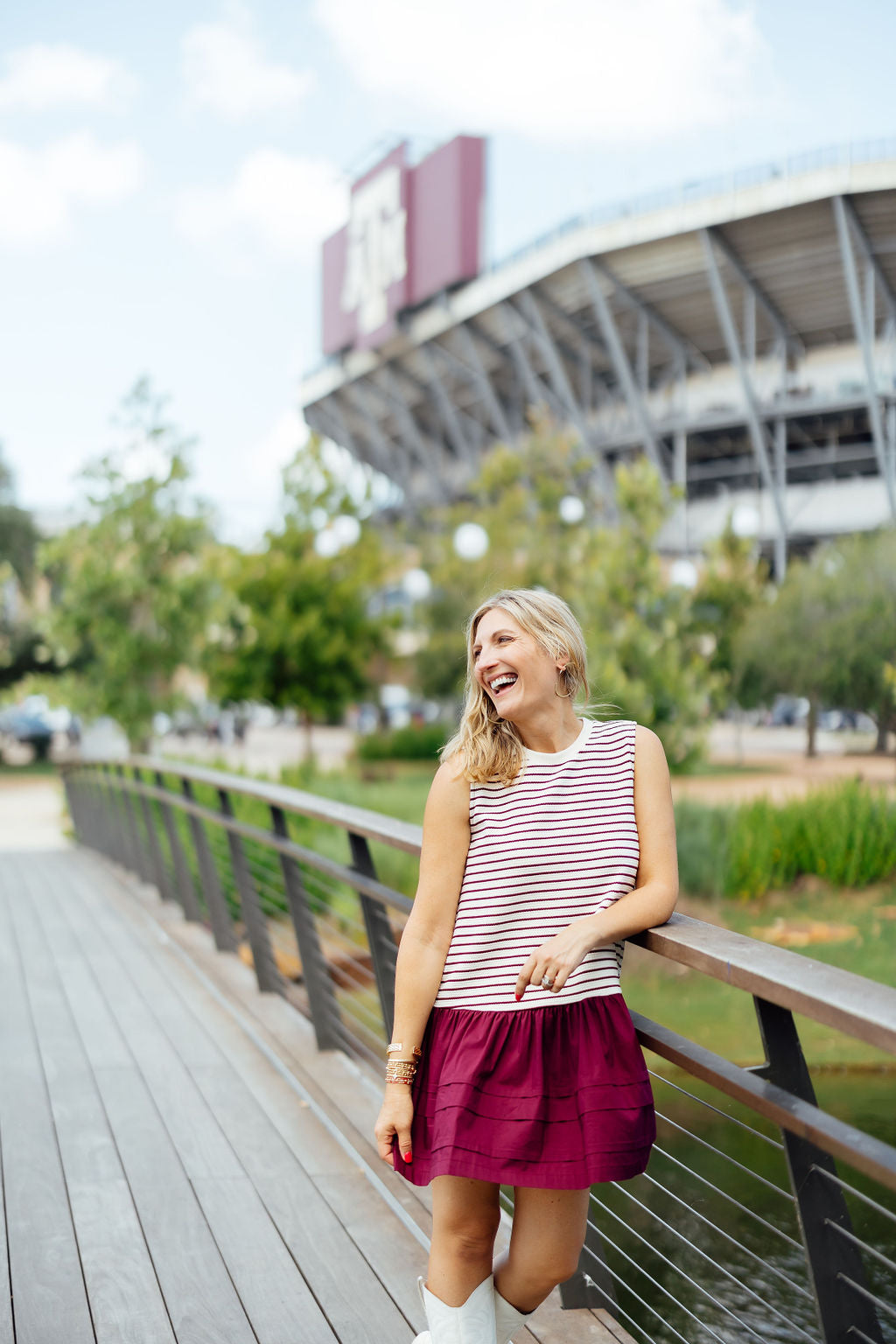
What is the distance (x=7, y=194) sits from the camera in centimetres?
4212

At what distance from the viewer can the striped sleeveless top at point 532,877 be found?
2092 mm

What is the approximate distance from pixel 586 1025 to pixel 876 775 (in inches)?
427

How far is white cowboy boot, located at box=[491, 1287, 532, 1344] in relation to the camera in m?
2.19

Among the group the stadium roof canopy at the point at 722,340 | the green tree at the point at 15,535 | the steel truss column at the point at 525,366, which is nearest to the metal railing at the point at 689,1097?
the stadium roof canopy at the point at 722,340

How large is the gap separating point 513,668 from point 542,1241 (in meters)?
0.94

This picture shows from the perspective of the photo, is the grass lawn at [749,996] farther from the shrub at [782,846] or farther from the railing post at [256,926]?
the railing post at [256,926]

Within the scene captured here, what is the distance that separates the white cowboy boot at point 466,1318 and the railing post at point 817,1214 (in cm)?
56

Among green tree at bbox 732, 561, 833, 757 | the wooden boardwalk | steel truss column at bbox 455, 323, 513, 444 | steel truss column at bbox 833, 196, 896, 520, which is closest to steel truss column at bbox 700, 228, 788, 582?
steel truss column at bbox 833, 196, 896, 520

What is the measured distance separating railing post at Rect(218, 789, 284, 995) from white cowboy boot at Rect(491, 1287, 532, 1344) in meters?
3.38

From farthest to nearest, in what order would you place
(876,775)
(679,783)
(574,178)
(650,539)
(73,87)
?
(574,178), (73,87), (650,539), (679,783), (876,775)

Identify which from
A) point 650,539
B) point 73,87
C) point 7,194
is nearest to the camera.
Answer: point 650,539

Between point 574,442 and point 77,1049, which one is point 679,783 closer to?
point 77,1049

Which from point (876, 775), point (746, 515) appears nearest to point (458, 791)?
point (876, 775)

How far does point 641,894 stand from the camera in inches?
82.9
